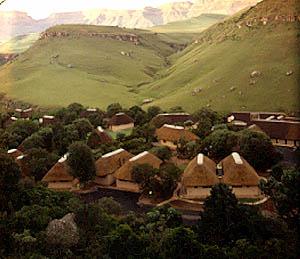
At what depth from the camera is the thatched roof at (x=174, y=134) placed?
41912mm

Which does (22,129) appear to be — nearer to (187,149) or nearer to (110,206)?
(187,149)

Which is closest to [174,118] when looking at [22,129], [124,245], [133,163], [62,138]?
[62,138]

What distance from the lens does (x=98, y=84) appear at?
3511 inches

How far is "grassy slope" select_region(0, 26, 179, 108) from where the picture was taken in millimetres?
82188

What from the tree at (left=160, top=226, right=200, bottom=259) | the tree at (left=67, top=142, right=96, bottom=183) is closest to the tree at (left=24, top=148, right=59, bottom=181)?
the tree at (left=67, top=142, right=96, bottom=183)

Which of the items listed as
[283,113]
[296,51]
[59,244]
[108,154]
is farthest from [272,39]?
[59,244]

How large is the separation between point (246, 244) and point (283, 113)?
37797mm

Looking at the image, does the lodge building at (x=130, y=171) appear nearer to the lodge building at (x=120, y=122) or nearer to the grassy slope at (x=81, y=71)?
the lodge building at (x=120, y=122)

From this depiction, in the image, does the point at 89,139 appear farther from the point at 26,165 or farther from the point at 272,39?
the point at 272,39

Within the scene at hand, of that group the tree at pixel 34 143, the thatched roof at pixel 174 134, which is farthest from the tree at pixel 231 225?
the tree at pixel 34 143

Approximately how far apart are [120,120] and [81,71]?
1900 inches

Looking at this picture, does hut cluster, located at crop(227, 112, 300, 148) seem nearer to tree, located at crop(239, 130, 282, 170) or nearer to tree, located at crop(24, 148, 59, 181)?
tree, located at crop(239, 130, 282, 170)

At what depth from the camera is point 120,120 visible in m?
53.9

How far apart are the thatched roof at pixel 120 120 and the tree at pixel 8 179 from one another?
31100mm
